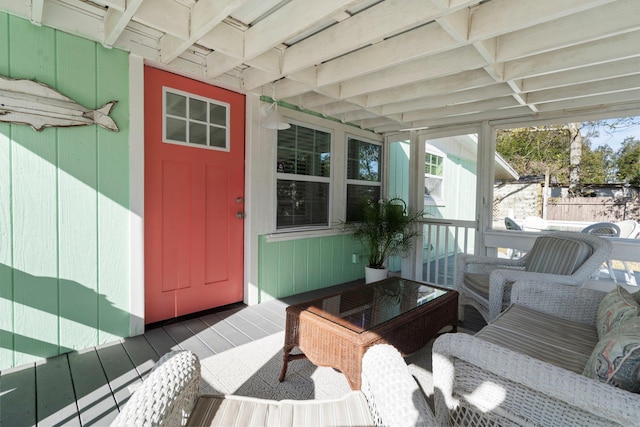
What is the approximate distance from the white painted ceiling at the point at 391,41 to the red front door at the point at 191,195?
0.27 metres

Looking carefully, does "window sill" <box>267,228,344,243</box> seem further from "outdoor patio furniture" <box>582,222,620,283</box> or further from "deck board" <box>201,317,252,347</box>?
"outdoor patio furniture" <box>582,222,620,283</box>

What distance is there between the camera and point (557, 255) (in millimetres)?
2748

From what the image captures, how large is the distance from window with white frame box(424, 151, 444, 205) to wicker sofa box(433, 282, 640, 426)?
2682 millimetres

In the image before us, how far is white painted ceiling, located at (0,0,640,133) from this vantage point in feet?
5.77

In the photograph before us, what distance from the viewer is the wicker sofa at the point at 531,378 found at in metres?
0.96

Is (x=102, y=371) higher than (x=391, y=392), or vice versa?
(x=391, y=392)

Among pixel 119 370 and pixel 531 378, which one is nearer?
pixel 531 378

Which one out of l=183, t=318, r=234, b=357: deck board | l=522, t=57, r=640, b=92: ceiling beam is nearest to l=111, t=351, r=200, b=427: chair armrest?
l=183, t=318, r=234, b=357: deck board

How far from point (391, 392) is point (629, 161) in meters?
3.82

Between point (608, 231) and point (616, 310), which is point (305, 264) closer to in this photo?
point (616, 310)

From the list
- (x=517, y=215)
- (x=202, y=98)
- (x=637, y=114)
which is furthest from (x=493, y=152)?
(x=202, y=98)

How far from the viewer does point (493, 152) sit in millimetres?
3725

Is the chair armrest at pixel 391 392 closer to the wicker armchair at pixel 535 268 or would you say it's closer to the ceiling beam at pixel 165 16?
the wicker armchair at pixel 535 268

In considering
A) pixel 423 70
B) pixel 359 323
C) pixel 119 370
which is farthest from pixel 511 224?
pixel 119 370
